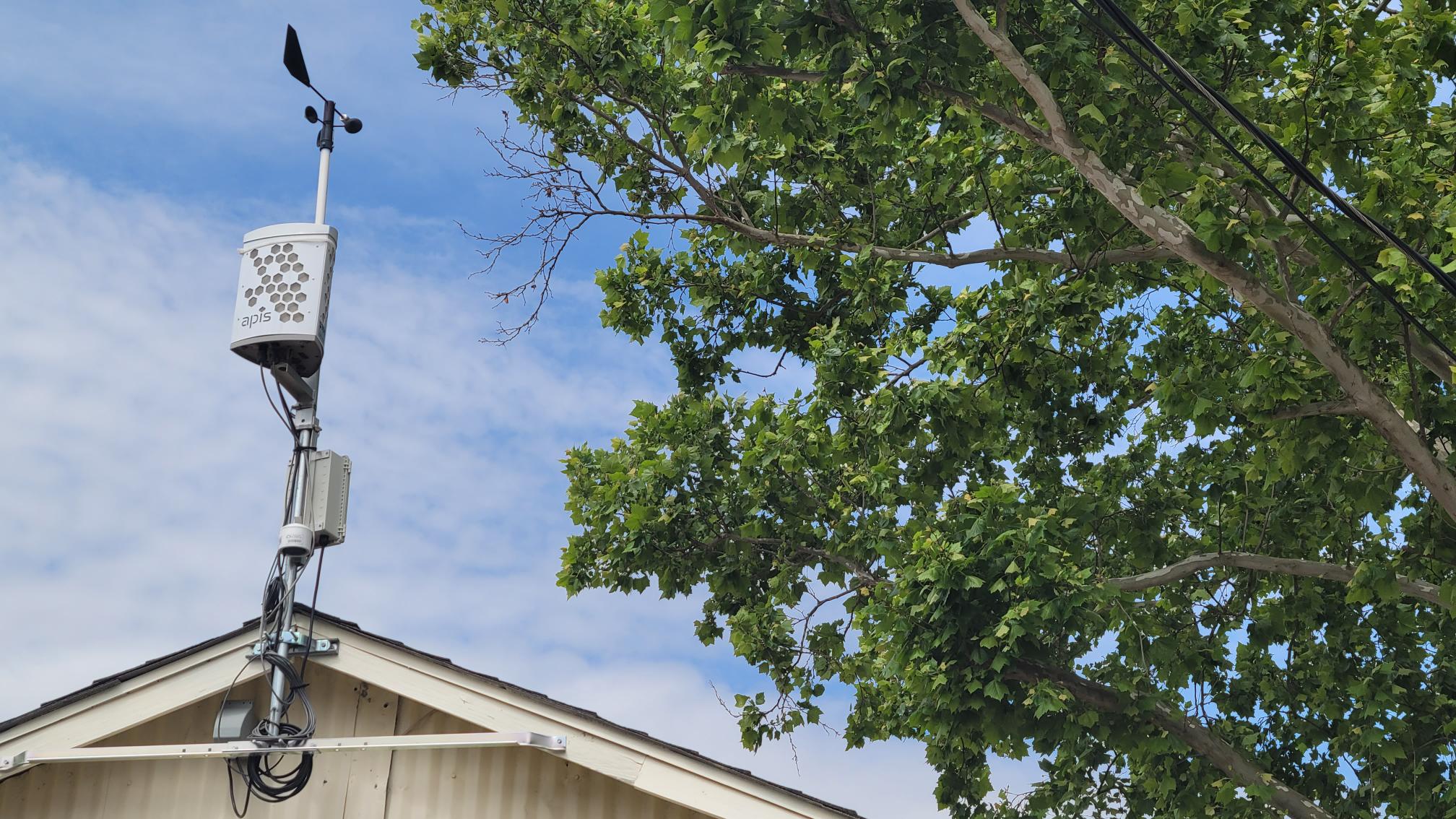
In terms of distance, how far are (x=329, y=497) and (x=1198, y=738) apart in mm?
8854

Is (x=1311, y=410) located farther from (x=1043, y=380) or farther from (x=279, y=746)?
(x=279, y=746)

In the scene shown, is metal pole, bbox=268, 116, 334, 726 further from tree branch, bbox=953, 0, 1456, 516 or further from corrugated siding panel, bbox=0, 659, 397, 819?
tree branch, bbox=953, 0, 1456, 516

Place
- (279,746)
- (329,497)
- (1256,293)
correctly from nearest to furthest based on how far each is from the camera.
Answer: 1. (279,746)
2. (329,497)
3. (1256,293)

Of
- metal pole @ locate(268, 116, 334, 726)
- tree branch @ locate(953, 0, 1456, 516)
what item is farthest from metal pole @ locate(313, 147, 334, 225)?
tree branch @ locate(953, 0, 1456, 516)

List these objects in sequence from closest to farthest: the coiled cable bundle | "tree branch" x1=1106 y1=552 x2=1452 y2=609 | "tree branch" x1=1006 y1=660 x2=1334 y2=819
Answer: the coiled cable bundle
"tree branch" x1=1006 y1=660 x2=1334 y2=819
"tree branch" x1=1106 y1=552 x2=1452 y2=609

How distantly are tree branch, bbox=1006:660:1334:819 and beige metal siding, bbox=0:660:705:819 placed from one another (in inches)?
200

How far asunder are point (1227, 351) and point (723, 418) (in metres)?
5.46

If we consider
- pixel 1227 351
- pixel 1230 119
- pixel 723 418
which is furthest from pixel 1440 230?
pixel 723 418

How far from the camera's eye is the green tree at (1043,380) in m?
9.74

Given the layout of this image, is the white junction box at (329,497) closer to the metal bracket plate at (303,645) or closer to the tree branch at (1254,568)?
the metal bracket plate at (303,645)

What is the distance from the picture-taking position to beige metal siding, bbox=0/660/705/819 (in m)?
7.88

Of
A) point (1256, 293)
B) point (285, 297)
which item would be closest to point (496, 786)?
point (285, 297)

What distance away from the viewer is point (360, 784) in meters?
7.98

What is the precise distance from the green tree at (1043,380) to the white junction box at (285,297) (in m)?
3.02
